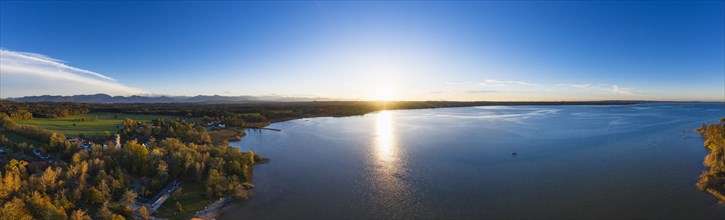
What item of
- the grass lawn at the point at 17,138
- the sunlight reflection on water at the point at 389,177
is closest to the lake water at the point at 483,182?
the sunlight reflection on water at the point at 389,177

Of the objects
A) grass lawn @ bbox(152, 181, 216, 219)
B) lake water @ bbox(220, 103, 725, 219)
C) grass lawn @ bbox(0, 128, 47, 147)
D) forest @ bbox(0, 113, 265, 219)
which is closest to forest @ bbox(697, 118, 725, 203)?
lake water @ bbox(220, 103, 725, 219)

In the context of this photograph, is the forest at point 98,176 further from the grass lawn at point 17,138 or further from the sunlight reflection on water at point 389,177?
the sunlight reflection on water at point 389,177

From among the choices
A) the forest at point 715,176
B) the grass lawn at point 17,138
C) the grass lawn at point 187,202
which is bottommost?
the grass lawn at point 187,202

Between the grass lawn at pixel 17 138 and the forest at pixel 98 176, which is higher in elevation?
the grass lawn at pixel 17 138

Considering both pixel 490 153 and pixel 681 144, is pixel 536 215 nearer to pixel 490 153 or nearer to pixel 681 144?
pixel 490 153

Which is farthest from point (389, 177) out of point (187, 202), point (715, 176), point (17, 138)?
point (17, 138)

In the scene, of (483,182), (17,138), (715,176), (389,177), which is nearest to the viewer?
(715,176)

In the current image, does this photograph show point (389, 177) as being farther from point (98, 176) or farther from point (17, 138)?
point (17, 138)

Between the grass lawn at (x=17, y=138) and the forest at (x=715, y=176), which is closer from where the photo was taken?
the forest at (x=715, y=176)
